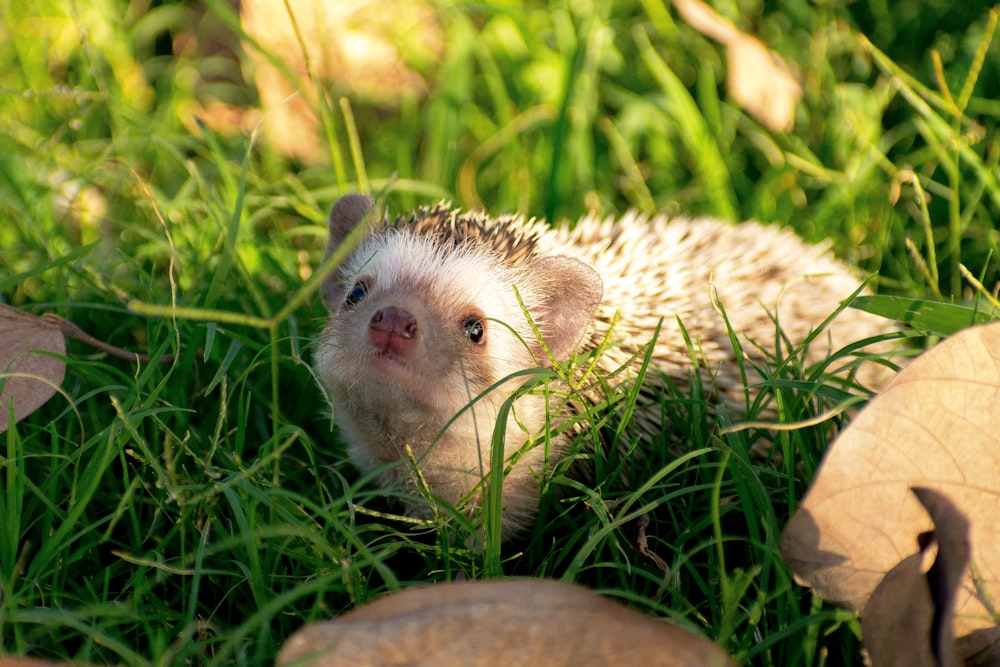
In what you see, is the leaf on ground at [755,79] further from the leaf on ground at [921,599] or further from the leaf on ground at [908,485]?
the leaf on ground at [921,599]

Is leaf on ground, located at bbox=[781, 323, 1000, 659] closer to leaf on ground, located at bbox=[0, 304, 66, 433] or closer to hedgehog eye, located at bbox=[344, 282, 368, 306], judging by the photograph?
hedgehog eye, located at bbox=[344, 282, 368, 306]

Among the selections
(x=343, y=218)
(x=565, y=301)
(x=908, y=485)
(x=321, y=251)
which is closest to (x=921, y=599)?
(x=908, y=485)

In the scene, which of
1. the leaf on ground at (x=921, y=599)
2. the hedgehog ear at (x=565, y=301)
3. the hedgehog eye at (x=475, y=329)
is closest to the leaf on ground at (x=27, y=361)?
the hedgehog eye at (x=475, y=329)

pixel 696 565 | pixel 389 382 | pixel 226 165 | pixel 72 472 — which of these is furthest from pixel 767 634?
pixel 226 165

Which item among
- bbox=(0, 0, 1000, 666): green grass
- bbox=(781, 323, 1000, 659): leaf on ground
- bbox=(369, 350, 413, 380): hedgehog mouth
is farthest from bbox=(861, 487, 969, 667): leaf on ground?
bbox=(369, 350, 413, 380): hedgehog mouth

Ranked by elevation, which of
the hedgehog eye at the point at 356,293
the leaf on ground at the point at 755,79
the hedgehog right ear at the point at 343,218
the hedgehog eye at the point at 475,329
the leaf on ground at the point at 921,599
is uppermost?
the leaf on ground at the point at 755,79
